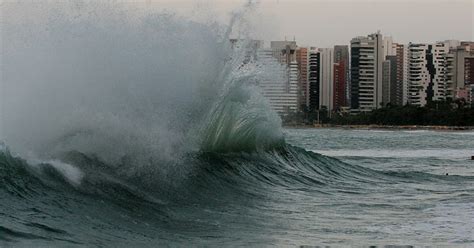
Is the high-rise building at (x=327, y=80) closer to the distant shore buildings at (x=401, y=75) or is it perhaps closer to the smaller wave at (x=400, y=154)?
the distant shore buildings at (x=401, y=75)

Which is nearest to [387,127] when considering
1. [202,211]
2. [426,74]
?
[426,74]

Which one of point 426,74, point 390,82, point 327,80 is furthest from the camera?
point 390,82

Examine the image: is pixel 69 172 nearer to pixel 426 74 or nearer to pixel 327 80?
pixel 327 80

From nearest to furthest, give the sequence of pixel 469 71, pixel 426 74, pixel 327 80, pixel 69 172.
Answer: pixel 69 172, pixel 327 80, pixel 426 74, pixel 469 71

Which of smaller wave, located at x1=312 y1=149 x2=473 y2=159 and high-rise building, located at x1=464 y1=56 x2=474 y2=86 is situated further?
high-rise building, located at x1=464 y1=56 x2=474 y2=86

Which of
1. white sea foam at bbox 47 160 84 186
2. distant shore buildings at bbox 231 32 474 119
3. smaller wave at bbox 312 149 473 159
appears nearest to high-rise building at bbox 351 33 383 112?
distant shore buildings at bbox 231 32 474 119

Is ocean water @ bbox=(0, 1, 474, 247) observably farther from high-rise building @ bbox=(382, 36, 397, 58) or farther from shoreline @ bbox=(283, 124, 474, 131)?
high-rise building @ bbox=(382, 36, 397, 58)

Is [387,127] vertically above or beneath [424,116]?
beneath
